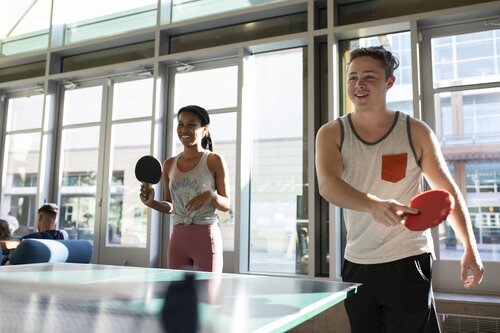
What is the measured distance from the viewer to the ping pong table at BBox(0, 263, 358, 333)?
769 mm

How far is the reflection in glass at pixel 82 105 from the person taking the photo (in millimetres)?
5996

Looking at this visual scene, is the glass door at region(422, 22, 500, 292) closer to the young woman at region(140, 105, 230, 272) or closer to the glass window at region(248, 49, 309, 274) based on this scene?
the glass window at region(248, 49, 309, 274)

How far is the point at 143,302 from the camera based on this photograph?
1014 mm

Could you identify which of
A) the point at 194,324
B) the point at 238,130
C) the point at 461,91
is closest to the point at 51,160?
the point at 238,130

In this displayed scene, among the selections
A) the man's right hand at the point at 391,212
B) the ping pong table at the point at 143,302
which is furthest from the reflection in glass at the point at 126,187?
the man's right hand at the point at 391,212

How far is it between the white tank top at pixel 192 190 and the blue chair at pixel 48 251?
5.20 feet

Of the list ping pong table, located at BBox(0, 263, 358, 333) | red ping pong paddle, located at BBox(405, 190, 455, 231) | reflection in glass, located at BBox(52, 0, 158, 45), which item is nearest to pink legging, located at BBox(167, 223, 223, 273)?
ping pong table, located at BBox(0, 263, 358, 333)

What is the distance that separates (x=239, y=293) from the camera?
Result: 44.3 inches

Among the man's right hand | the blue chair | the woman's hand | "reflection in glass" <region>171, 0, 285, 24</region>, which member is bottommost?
the blue chair

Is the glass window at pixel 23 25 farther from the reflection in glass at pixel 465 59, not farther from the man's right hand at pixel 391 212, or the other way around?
the man's right hand at pixel 391 212

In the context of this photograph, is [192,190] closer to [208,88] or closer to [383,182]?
[383,182]

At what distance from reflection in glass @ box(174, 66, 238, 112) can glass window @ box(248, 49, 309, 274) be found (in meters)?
0.30

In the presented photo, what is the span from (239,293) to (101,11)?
580 centimetres

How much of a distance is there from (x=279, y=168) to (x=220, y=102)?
1102 millimetres
